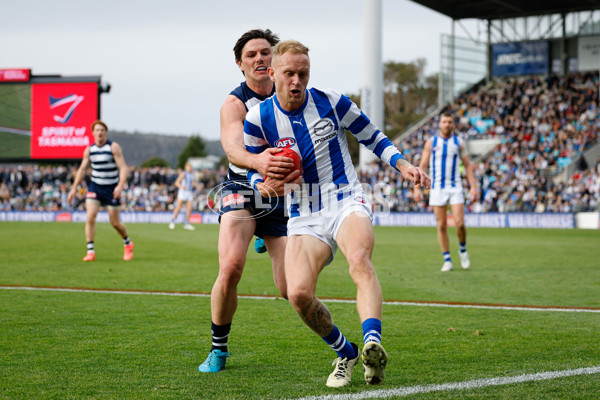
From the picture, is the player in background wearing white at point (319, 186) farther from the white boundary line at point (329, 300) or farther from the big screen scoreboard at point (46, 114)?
the big screen scoreboard at point (46, 114)

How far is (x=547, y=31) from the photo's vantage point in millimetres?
49250

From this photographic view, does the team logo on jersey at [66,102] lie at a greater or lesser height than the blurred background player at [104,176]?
greater

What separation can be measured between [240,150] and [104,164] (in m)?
9.17

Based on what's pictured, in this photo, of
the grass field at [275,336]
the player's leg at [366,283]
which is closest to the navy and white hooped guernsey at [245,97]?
the player's leg at [366,283]

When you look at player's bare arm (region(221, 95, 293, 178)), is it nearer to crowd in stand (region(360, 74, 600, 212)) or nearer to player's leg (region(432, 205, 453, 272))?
player's leg (region(432, 205, 453, 272))

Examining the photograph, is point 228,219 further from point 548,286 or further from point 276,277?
point 548,286

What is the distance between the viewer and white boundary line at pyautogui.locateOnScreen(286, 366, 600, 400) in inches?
166

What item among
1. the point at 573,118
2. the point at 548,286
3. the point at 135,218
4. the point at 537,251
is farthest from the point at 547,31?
the point at 548,286

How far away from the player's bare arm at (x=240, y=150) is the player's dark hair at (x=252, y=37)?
43 centimetres

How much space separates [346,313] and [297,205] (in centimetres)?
301

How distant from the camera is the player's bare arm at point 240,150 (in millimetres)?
4566

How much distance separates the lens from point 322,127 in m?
4.86

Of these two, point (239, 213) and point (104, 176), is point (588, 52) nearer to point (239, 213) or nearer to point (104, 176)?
point (104, 176)

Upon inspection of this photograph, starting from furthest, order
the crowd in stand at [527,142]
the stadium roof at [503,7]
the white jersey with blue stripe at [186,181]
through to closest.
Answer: the stadium roof at [503,7] → the crowd in stand at [527,142] → the white jersey with blue stripe at [186,181]
